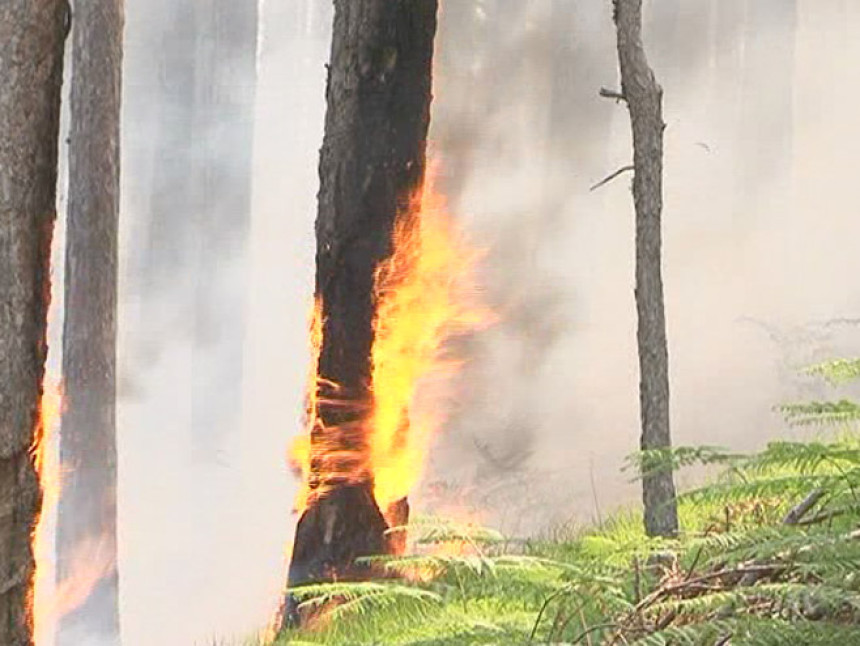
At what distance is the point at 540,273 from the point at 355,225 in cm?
107

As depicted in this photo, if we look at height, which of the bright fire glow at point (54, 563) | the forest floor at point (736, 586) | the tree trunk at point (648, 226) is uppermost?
the tree trunk at point (648, 226)

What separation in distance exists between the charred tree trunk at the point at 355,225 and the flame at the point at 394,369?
1 cm

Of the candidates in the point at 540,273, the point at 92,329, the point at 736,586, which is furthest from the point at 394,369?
the point at 736,586

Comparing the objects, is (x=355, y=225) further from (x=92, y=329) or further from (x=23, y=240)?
(x=23, y=240)

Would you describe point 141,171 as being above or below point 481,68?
below

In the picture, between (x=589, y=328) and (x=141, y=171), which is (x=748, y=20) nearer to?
(x=589, y=328)

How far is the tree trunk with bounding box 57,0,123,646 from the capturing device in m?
4.67

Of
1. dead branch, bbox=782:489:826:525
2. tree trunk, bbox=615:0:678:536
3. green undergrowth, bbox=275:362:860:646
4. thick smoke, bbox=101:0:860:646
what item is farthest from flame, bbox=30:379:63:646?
dead branch, bbox=782:489:826:525

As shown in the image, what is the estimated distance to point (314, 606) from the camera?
3881 millimetres

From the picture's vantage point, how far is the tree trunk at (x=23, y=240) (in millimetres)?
2305

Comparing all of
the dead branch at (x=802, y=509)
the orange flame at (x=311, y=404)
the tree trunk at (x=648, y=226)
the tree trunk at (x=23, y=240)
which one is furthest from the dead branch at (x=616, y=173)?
the dead branch at (x=802, y=509)

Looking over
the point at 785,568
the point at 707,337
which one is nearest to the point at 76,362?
the point at 707,337

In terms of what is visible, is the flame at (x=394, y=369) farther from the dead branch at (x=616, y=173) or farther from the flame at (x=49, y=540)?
the flame at (x=49, y=540)

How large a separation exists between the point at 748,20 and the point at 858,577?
4579 mm
